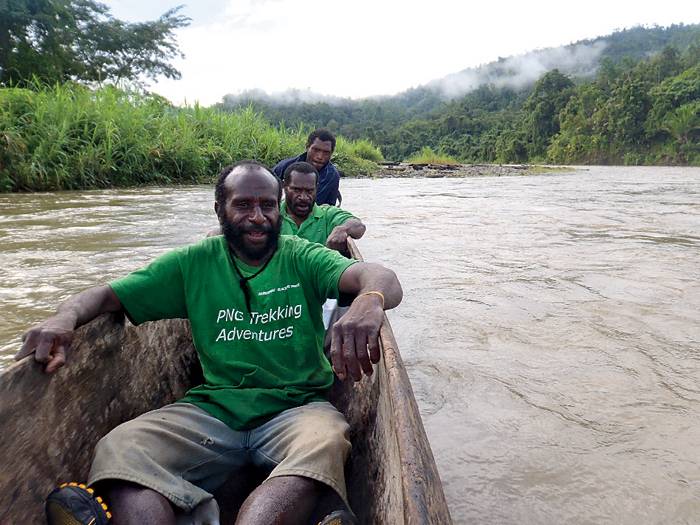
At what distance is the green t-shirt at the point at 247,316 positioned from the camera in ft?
4.61

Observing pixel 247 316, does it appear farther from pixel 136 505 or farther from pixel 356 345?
pixel 136 505

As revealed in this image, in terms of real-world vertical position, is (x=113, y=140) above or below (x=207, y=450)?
above

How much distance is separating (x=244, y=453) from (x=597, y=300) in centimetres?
273

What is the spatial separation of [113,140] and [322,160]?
5.45 m

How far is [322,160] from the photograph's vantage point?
396 centimetres

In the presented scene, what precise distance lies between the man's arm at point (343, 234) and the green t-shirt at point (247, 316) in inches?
47.0

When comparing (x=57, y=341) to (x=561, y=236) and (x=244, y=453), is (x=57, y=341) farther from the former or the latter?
(x=561, y=236)

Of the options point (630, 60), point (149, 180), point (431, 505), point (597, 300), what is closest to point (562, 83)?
point (630, 60)

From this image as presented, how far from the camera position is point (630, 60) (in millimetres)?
44906

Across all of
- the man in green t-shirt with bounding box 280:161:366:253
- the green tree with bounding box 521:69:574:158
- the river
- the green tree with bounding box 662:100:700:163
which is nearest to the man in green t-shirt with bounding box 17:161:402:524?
the river

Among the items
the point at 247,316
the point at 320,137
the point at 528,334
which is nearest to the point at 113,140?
the point at 320,137

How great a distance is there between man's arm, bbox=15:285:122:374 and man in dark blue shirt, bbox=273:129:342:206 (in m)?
2.40

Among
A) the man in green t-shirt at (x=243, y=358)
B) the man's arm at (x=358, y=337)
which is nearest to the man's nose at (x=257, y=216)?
the man in green t-shirt at (x=243, y=358)

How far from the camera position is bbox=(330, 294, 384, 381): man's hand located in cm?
121
